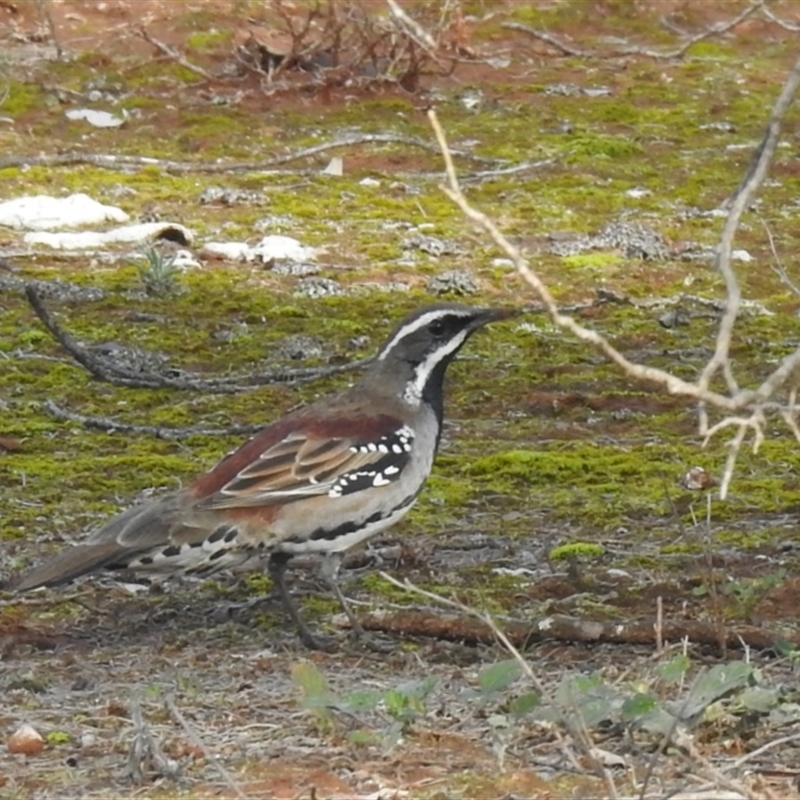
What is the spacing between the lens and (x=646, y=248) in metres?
12.1

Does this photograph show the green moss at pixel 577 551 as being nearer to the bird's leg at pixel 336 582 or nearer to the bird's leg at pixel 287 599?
the bird's leg at pixel 336 582

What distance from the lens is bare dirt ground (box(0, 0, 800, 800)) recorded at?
508 centimetres

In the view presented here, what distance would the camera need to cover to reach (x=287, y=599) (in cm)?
666

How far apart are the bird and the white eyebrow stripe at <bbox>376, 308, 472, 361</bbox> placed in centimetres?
22

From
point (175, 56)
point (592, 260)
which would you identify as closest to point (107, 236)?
point (592, 260)

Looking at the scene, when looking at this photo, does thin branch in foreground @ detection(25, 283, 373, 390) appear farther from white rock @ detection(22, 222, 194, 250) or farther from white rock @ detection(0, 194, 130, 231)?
white rock @ detection(0, 194, 130, 231)

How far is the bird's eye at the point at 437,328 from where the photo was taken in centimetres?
735

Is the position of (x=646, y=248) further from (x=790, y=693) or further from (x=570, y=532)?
(x=790, y=693)

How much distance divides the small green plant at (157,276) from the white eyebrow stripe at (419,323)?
3.96 m

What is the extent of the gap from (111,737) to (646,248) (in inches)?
286

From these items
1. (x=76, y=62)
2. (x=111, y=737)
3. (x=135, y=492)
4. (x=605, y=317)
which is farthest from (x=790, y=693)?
(x=76, y=62)

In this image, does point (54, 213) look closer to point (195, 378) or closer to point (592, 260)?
point (195, 378)

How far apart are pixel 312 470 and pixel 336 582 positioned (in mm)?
411

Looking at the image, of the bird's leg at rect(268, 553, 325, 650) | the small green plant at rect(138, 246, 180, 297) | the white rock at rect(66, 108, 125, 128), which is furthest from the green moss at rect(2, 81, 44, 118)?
the bird's leg at rect(268, 553, 325, 650)
